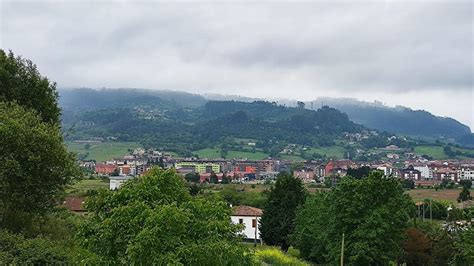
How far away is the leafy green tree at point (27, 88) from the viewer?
25.6 m

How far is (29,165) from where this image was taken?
64.5ft

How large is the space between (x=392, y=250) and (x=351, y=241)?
6.38ft

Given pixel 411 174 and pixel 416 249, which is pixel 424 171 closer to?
pixel 411 174

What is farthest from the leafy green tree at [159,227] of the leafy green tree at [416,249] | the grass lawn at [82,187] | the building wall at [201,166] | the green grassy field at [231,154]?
the green grassy field at [231,154]

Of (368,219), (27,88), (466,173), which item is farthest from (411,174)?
(27,88)

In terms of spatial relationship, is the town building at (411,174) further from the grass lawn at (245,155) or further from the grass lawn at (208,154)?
the grass lawn at (208,154)

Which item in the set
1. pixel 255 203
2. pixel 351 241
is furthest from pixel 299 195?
pixel 255 203

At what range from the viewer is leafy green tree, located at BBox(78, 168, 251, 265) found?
37.9ft

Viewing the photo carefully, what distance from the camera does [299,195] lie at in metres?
44.9

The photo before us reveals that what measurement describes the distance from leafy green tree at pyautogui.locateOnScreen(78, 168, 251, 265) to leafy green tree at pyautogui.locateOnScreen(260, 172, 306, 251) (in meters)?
30.5

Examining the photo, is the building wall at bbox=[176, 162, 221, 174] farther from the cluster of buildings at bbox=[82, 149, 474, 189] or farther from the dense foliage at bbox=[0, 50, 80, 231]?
the dense foliage at bbox=[0, 50, 80, 231]

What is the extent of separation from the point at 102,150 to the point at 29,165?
166258 millimetres

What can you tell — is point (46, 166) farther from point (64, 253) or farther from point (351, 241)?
point (351, 241)

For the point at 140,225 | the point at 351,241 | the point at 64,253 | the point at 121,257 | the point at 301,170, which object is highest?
the point at 140,225
